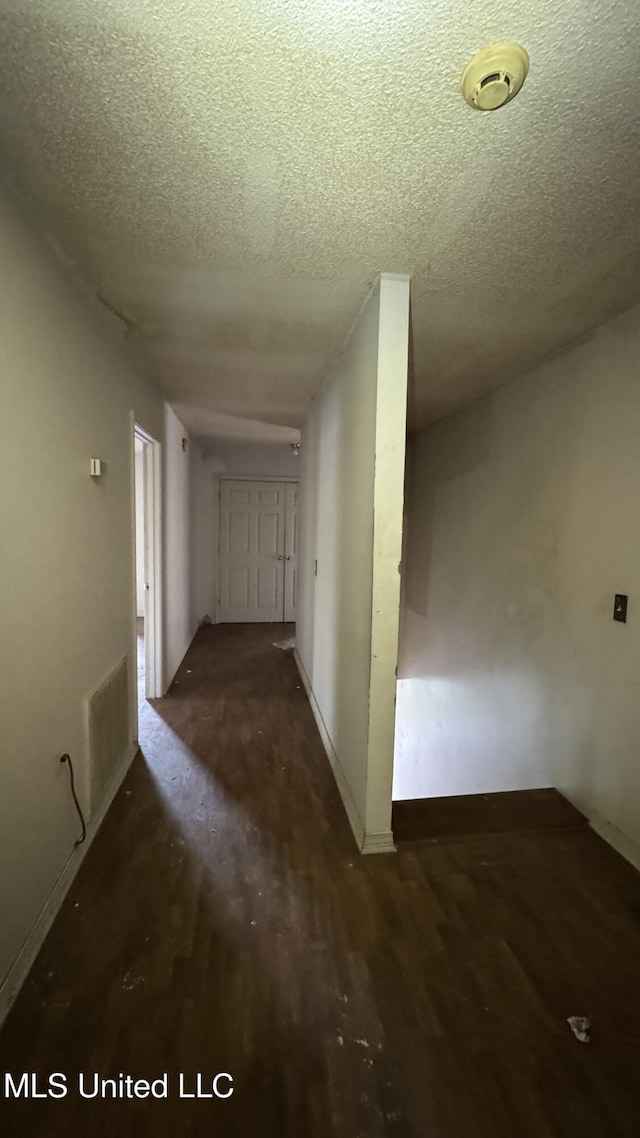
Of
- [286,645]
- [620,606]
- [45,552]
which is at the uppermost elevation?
[45,552]

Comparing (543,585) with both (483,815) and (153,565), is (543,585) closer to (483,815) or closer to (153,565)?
(483,815)

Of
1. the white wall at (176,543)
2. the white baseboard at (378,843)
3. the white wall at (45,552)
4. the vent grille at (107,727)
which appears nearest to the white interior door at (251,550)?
the white wall at (176,543)

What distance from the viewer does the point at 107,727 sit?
81.7 inches

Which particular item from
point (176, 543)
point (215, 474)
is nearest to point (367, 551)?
point (176, 543)

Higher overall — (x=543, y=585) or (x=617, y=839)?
(x=543, y=585)

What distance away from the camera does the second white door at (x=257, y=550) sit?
18.9ft

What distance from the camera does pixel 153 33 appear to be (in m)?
0.87

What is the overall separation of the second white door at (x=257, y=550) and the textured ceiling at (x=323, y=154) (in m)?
3.74

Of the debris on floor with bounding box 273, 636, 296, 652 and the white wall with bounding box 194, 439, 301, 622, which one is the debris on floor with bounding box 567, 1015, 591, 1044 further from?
the white wall with bounding box 194, 439, 301, 622

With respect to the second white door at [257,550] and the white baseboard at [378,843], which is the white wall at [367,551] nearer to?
the white baseboard at [378,843]

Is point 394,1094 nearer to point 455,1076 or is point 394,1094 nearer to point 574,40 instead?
point 455,1076

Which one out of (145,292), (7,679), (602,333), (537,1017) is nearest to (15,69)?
(145,292)

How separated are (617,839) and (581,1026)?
3.02 ft

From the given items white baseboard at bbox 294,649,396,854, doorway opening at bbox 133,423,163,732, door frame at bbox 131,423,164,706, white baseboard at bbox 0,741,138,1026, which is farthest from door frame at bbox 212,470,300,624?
white baseboard at bbox 0,741,138,1026
